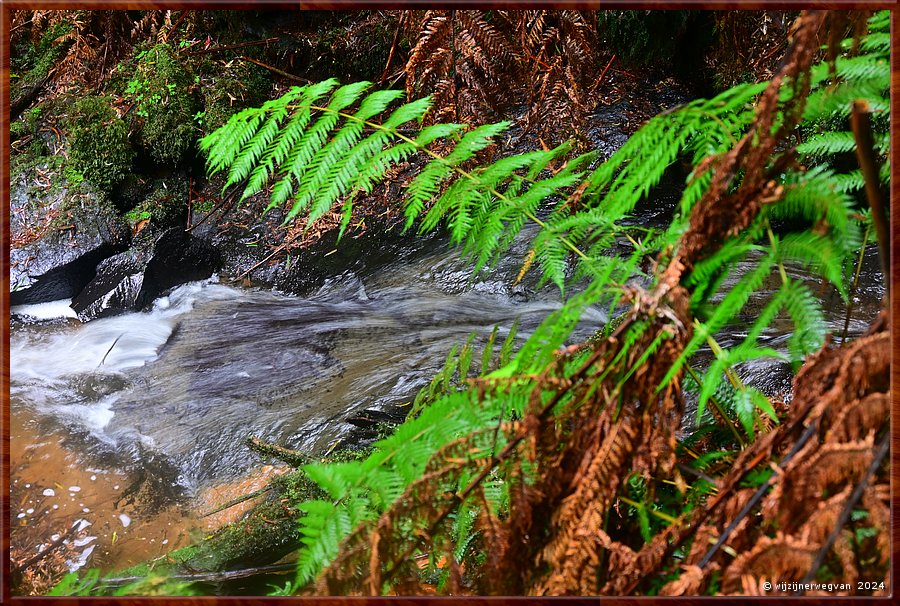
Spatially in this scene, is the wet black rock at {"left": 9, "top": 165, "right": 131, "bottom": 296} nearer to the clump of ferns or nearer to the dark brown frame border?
the dark brown frame border

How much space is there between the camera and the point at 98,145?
5.13 feet

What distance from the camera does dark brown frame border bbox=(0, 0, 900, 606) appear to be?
2.81 ft

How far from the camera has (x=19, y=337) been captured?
1272 millimetres

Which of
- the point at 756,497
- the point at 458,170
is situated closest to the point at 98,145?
the point at 458,170

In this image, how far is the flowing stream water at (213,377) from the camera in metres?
1.33

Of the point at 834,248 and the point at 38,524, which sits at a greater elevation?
the point at 834,248

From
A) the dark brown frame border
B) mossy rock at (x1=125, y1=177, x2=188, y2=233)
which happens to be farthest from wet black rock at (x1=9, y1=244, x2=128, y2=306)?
the dark brown frame border

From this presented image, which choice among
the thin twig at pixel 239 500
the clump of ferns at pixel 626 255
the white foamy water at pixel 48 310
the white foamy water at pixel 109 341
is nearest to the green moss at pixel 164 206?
the white foamy water at pixel 109 341

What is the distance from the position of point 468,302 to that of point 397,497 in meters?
1.07

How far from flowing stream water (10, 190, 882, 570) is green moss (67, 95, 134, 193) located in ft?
1.26

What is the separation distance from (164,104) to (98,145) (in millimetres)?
225

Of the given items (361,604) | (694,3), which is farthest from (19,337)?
(694,3)

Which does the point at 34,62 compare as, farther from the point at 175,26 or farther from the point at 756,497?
the point at 756,497

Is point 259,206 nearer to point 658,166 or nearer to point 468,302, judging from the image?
point 468,302
